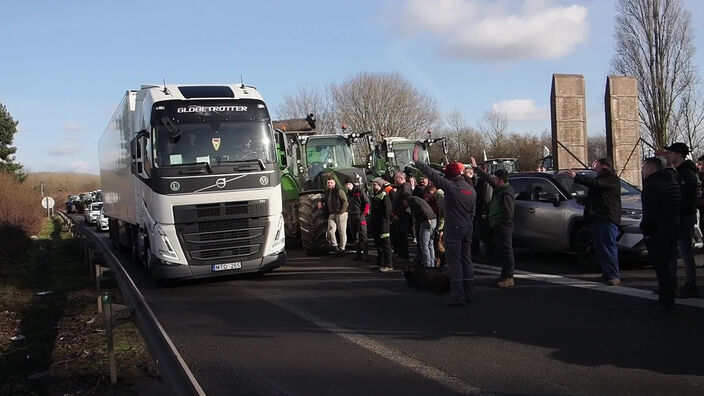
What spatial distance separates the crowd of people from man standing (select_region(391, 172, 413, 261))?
20 mm

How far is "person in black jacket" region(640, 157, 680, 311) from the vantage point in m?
7.05

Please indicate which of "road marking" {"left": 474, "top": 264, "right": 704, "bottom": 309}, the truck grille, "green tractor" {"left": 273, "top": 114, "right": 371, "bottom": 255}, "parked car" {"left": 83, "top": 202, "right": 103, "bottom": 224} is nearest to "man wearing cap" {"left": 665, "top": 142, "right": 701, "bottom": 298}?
"road marking" {"left": 474, "top": 264, "right": 704, "bottom": 309}

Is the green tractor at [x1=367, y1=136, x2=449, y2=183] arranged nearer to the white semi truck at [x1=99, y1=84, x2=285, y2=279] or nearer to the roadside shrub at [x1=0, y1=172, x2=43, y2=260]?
the white semi truck at [x1=99, y1=84, x2=285, y2=279]

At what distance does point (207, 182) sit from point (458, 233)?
4.63m

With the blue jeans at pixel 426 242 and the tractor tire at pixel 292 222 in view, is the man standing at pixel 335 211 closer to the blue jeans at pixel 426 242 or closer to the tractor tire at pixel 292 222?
the tractor tire at pixel 292 222

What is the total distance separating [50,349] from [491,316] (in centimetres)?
590

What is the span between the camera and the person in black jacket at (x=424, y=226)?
1040 centimetres

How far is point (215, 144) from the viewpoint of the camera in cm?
1075

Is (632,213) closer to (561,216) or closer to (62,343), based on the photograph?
(561,216)

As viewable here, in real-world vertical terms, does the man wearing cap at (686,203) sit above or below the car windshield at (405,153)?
below

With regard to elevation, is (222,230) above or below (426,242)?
above

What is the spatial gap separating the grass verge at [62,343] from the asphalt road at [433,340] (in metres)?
0.61

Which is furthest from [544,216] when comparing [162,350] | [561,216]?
[162,350]

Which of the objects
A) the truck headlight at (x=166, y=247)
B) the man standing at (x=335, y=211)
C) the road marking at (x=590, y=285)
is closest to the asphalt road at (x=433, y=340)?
the road marking at (x=590, y=285)
